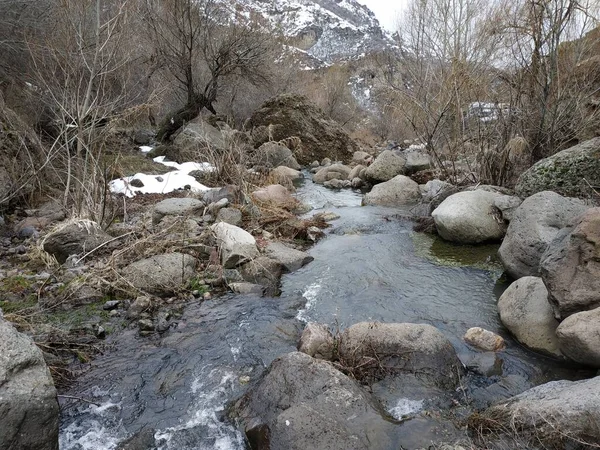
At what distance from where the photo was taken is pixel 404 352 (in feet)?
12.2

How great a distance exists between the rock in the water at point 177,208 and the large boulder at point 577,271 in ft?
17.7

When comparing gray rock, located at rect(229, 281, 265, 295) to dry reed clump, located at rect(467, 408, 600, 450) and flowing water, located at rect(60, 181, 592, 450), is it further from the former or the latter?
dry reed clump, located at rect(467, 408, 600, 450)

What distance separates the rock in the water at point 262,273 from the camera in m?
5.64

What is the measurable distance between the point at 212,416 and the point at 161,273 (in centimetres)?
248

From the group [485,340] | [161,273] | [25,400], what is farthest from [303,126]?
[25,400]

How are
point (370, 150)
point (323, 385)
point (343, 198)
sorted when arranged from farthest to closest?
1. point (370, 150)
2. point (343, 198)
3. point (323, 385)

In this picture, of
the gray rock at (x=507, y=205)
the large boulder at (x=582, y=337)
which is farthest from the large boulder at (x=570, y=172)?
the large boulder at (x=582, y=337)

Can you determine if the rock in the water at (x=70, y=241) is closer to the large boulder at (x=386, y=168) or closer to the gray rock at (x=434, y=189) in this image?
the gray rock at (x=434, y=189)

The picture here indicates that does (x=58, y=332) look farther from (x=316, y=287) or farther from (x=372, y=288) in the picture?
(x=372, y=288)

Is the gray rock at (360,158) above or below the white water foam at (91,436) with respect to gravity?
above

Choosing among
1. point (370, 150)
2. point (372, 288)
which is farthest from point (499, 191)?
point (370, 150)

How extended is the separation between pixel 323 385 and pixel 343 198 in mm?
8136

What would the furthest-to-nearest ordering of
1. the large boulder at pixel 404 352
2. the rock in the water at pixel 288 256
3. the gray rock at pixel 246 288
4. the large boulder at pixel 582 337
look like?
the rock in the water at pixel 288 256, the gray rock at pixel 246 288, the large boulder at pixel 404 352, the large boulder at pixel 582 337

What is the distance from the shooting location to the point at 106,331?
14.2 ft
